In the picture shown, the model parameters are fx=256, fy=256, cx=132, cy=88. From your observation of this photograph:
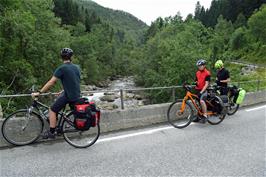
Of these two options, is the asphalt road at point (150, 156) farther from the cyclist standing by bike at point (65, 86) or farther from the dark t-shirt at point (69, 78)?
the dark t-shirt at point (69, 78)

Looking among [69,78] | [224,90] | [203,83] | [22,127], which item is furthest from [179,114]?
[22,127]

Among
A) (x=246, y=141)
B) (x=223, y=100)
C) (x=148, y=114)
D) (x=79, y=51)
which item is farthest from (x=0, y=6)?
(x=79, y=51)

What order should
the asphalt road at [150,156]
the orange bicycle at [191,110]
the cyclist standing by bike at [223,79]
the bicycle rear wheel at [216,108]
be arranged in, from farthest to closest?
the cyclist standing by bike at [223,79], the bicycle rear wheel at [216,108], the orange bicycle at [191,110], the asphalt road at [150,156]

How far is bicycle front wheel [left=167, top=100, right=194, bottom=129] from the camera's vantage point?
24.6ft

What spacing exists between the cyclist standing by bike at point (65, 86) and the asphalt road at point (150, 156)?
65cm

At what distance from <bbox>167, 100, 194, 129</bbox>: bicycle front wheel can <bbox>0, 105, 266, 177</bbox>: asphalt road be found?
0.61 metres

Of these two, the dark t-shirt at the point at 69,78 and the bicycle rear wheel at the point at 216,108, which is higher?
the dark t-shirt at the point at 69,78

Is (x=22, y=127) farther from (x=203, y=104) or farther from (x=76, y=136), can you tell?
(x=203, y=104)

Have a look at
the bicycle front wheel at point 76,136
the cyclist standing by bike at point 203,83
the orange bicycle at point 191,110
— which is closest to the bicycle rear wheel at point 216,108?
the orange bicycle at point 191,110

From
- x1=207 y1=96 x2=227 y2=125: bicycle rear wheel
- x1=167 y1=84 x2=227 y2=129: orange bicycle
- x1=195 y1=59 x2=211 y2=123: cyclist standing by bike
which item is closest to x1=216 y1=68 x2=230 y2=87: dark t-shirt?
x1=167 y1=84 x2=227 y2=129: orange bicycle

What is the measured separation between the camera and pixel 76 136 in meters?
6.05

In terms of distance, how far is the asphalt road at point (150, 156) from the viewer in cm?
448

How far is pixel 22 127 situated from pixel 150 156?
9.29ft

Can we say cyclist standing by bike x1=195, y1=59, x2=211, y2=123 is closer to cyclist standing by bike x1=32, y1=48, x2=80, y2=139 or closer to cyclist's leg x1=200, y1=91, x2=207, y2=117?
cyclist's leg x1=200, y1=91, x2=207, y2=117
